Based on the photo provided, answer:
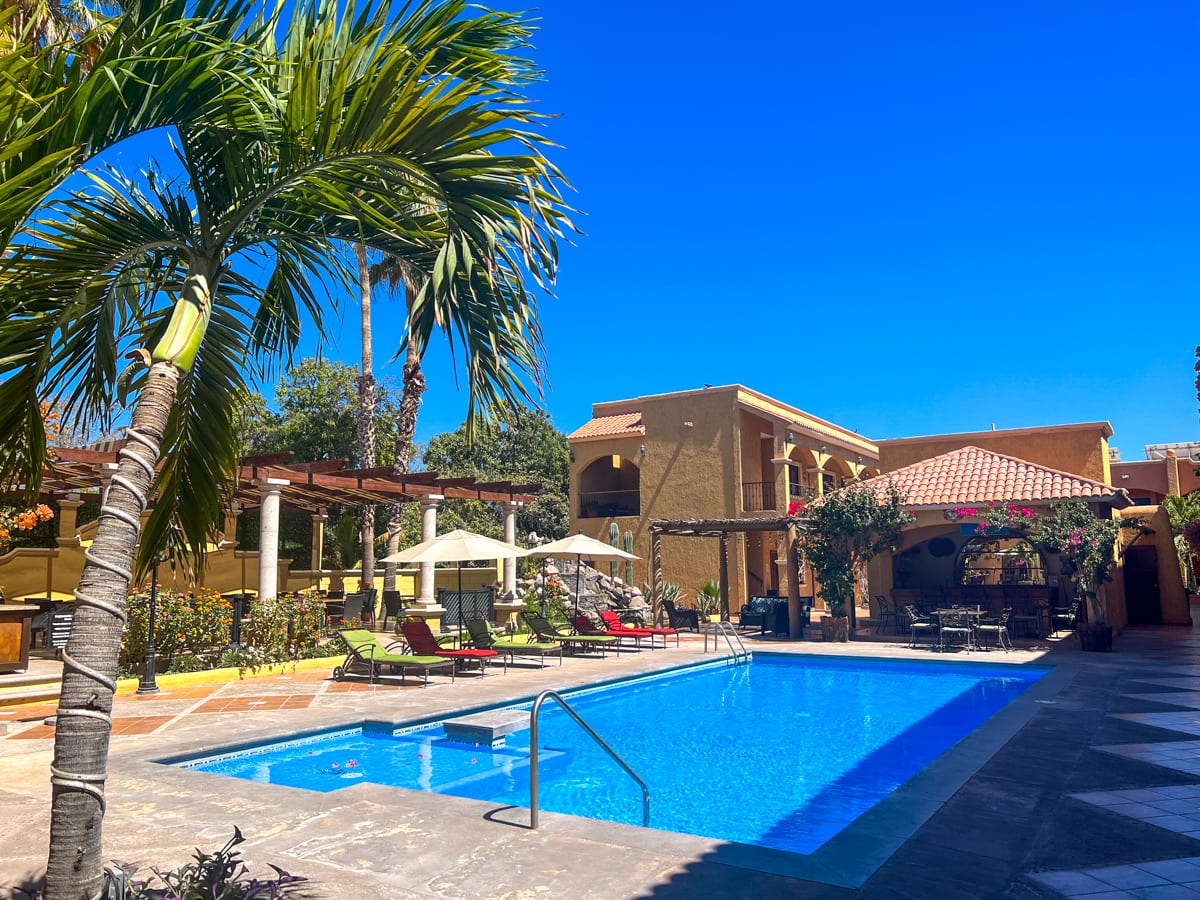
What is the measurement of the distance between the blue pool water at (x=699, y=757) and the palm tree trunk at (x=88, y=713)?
5172 mm

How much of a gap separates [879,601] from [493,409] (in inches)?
718

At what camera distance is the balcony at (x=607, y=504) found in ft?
102

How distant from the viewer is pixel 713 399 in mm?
27375

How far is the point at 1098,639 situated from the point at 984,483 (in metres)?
4.48

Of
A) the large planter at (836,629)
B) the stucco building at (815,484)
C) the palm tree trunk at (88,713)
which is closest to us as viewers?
the palm tree trunk at (88,713)

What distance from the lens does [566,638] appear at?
15.6 metres

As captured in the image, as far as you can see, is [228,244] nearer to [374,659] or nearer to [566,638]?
[374,659]

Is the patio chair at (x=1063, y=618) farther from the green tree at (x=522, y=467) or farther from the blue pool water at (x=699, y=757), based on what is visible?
the green tree at (x=522, y=467)

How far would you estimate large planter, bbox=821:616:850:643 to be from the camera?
18578 millimetres

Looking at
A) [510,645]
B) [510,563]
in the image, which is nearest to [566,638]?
[510,645]

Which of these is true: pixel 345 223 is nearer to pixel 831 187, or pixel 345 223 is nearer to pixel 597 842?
pixel 597 842

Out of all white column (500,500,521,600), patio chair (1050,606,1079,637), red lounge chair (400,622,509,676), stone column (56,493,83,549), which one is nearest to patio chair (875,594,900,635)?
patio chair (1050,606,1079,637)

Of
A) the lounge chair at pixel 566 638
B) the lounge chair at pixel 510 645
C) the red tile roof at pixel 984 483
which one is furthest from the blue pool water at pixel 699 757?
the red tile roof at pixel 984 483

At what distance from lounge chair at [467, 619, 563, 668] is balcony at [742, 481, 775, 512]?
1268cm
